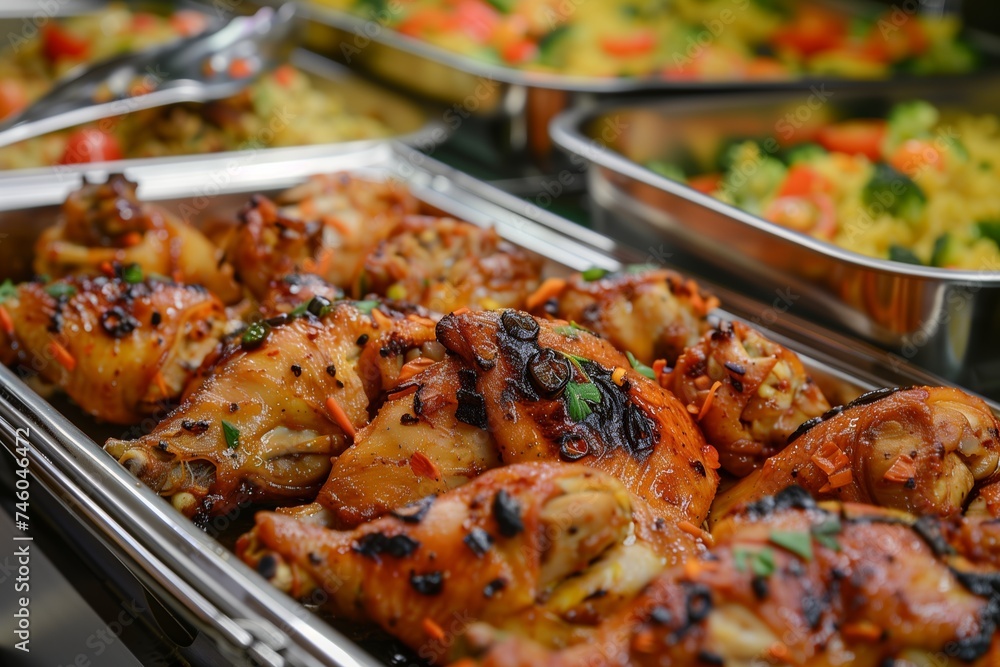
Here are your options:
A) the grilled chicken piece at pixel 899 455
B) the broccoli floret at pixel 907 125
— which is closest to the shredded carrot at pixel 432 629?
the grilled chicken piece at pixel 899 455

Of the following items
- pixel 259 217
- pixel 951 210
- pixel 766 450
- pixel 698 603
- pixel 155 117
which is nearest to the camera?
pixel 698 603

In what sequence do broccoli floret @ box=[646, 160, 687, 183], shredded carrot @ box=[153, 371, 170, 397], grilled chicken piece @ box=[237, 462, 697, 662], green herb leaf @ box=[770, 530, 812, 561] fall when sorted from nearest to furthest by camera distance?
green herb leaf @ box=[770, 530, 812, 561]
grilled chicken piece @ box=[237, 462, 697, 662]
shredded carrot @ box=[153, 371, 170, 397]
broccoli floret @ box=[646, 160, 687, 183]

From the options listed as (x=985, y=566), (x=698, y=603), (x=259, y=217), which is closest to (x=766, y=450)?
(x=985, y=566)

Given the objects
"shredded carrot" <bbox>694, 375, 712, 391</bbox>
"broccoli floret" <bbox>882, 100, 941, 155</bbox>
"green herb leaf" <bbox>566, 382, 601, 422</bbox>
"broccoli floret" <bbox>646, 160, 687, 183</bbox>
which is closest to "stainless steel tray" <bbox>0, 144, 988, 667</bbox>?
"shredded carrot" <bbox>694, 375, 712, 391</bbox>

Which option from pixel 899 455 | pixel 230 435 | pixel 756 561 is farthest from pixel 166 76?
pixel 756 561

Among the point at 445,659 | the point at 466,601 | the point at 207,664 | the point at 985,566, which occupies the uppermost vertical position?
the point at 985,566

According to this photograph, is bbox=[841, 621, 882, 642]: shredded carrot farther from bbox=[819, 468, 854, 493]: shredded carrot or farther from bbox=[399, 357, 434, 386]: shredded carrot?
bbox=[399, 357, 434, 386]: shredded carrot

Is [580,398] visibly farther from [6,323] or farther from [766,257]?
[6,323]

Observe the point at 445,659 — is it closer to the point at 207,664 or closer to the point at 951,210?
the point at 207,664
